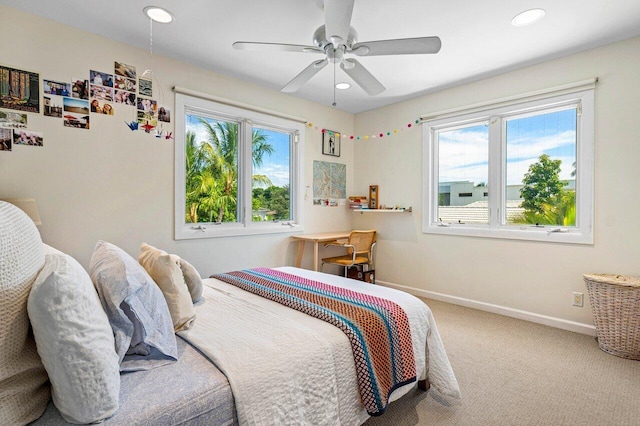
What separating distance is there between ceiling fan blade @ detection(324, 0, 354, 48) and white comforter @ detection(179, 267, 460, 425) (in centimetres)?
162

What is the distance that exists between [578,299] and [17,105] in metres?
4.77

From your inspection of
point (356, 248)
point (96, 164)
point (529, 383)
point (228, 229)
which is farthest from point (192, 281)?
point (356, 248)

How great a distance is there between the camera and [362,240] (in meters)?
3.97

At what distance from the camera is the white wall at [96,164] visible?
90.7 inches

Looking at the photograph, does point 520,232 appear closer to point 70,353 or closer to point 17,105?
point 70,353

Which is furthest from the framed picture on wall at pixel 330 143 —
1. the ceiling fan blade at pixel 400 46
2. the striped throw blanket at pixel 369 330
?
the striped throw blanket at pixel 369 330

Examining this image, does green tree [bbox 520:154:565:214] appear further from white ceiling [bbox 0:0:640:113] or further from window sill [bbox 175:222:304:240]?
window sill [bbox 175:222:304:240]

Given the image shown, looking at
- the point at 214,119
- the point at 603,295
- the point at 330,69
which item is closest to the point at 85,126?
the point at 214,119

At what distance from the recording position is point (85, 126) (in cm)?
254

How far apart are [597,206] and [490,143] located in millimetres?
1145

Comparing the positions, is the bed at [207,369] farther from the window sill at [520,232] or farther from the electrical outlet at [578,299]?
the window sill at [520,232]

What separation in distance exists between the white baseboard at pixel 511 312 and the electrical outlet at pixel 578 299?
6.7 inches

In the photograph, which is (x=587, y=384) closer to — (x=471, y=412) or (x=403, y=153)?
Result: (x=471, y=412)

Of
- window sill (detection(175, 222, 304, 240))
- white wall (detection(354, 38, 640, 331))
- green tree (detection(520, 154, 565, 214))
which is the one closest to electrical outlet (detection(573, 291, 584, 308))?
white wall (detection(354, 38, 640, 331))
